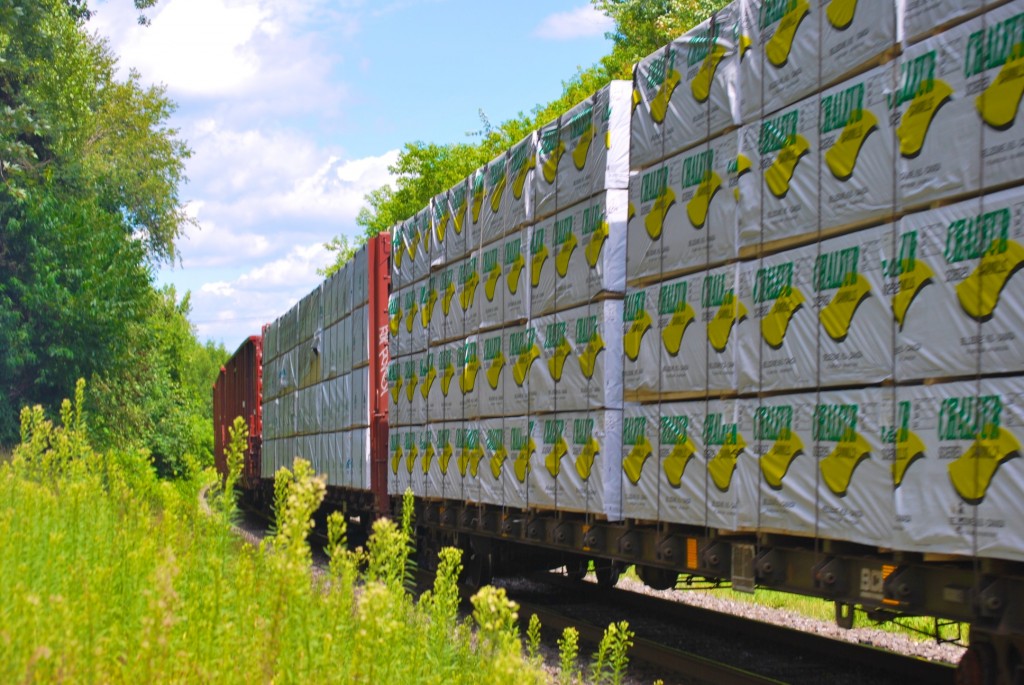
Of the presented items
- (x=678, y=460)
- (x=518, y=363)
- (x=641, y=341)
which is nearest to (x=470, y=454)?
(x=518, y=363)

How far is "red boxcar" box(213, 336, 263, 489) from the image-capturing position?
29.5m

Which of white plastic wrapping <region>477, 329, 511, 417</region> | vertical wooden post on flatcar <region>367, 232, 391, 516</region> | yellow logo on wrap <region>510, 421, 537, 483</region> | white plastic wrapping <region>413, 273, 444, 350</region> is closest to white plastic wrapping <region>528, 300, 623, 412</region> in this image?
yellow logo on wrap <region>510, 421, 537, 483</region>

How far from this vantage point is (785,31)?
Result: 22.3 feet

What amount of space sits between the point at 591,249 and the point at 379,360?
7.47 m

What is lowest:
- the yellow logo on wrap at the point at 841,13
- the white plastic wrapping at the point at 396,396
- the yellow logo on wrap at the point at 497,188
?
the white plastic wrapping at the point at 396,396

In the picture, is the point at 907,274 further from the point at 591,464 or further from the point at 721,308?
the point at 591,464

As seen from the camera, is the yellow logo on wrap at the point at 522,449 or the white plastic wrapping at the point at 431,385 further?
the white plastic wrapping at the point at 431,385

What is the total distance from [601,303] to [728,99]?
2170 millimetres

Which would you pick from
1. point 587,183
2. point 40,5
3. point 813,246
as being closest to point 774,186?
point 813,246

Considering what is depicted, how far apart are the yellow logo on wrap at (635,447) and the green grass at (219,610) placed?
271 centimetres

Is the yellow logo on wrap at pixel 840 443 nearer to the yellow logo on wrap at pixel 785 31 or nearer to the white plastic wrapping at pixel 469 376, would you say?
the yellow logo on wrap at pixel 785 31

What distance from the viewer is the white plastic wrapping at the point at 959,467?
4957 mm

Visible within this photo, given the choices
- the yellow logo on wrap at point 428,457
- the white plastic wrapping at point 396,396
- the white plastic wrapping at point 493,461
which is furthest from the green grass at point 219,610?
the white plastic wrapping at point 396,396

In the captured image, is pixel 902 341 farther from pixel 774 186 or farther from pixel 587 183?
pixel 587 183
